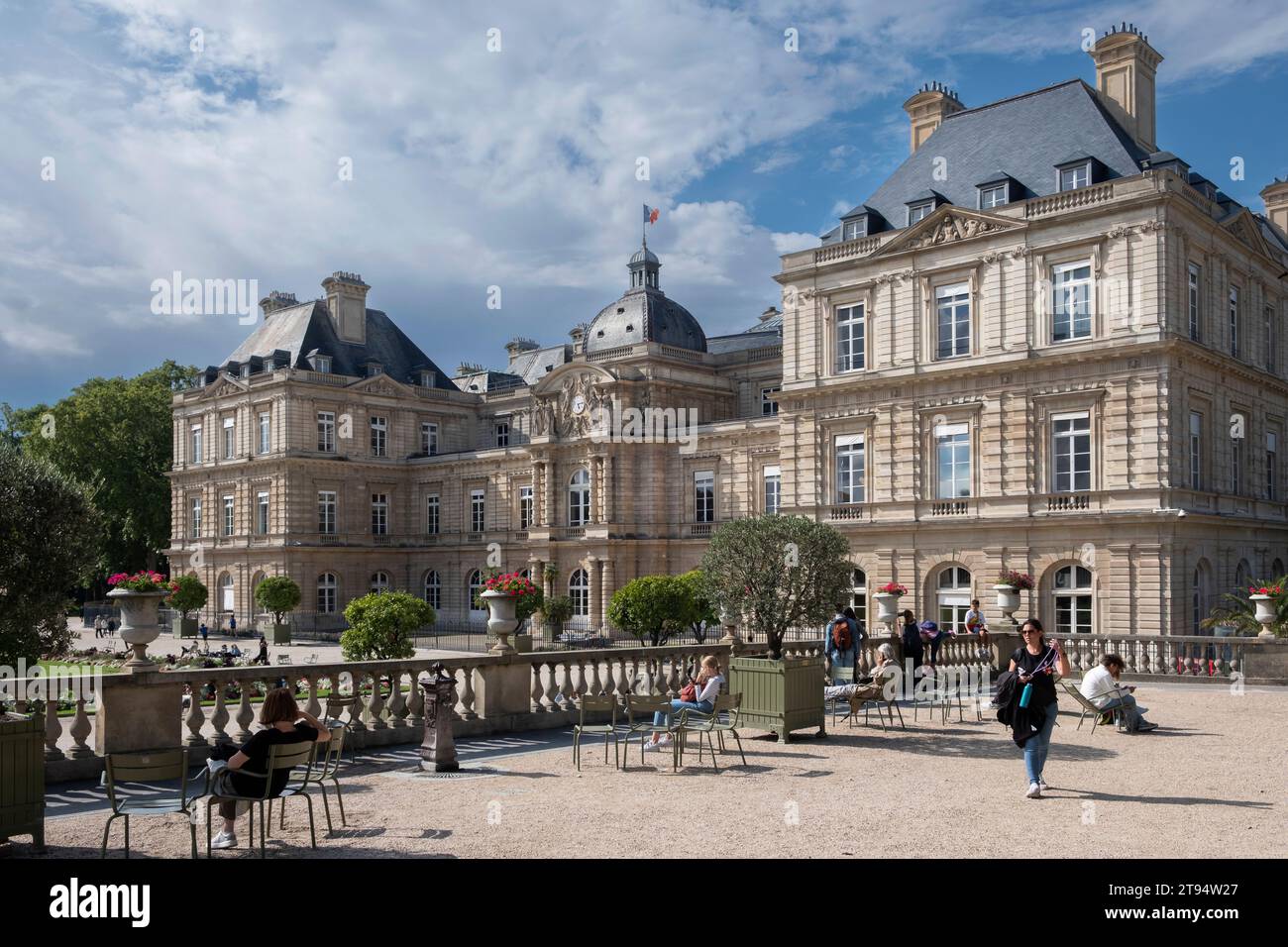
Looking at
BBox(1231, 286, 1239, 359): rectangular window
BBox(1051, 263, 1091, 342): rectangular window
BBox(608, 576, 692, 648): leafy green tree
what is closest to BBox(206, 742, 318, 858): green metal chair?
BBox(608, 576, 692, 648): leafy green tree

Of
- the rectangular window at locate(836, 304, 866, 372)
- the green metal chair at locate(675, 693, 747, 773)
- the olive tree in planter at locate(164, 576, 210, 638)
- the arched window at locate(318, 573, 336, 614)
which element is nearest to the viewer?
the green metal chair at locate(675, 693, 747, 773)

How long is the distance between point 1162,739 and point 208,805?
1170cm

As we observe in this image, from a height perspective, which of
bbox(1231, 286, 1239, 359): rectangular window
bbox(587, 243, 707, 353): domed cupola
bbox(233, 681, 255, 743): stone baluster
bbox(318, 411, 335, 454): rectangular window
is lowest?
bbox(233, 681, 255, 743): stone baluster

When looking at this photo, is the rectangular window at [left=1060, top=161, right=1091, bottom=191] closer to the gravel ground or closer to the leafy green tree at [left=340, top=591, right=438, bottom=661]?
the gravel ground

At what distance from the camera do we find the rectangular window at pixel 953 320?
1168 inches

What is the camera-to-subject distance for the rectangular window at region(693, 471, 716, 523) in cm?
4338

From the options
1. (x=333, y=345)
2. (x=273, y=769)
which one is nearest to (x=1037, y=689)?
(x=273, y=769)

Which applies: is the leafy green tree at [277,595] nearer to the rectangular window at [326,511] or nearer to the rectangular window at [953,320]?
the rectangular window at [326,511]

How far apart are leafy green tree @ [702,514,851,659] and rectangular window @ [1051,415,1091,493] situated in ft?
43.3

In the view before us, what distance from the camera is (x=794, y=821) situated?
964cm

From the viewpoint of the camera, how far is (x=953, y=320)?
2989 cm

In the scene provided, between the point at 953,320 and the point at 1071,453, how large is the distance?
457 cm

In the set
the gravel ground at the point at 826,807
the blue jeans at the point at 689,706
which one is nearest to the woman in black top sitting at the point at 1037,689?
the gravel ground at the point at 826,807

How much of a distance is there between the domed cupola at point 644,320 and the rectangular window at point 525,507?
21.6ft
